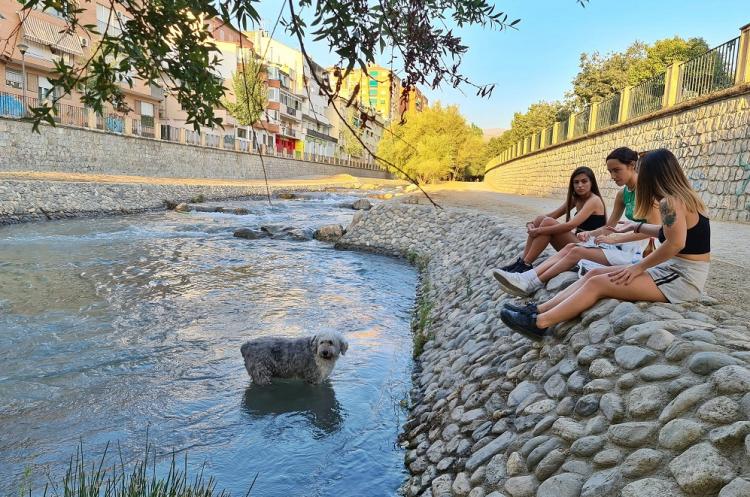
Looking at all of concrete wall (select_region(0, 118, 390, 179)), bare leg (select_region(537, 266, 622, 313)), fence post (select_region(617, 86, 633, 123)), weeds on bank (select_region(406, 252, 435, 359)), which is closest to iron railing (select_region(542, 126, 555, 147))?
fence post (select_region(617, 86, 633, 123))

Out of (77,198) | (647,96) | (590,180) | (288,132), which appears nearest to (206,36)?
(590,180)

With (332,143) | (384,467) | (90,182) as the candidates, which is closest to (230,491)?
(384,467)

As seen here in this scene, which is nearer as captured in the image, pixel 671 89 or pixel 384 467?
pixel 384 467

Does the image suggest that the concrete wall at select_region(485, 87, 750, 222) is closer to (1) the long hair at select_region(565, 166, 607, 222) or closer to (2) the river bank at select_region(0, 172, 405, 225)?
(1) the long hair at select_region(565, 166, 607, 222)

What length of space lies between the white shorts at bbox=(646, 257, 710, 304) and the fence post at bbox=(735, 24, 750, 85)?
10.7m

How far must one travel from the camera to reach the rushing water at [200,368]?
521cm

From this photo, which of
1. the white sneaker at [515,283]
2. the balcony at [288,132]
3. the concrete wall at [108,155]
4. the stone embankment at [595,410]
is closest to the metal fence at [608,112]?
the white sneaker at [515,283]

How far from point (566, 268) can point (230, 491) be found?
4.00 m

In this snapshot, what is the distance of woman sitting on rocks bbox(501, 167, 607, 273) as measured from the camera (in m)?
6.71

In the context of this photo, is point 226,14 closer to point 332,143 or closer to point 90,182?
point 90,182

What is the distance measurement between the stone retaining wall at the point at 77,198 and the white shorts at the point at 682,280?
2167 centimetres

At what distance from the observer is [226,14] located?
275 cm

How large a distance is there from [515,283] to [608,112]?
2030 cm

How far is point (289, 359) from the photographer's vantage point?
6750 millimetres
